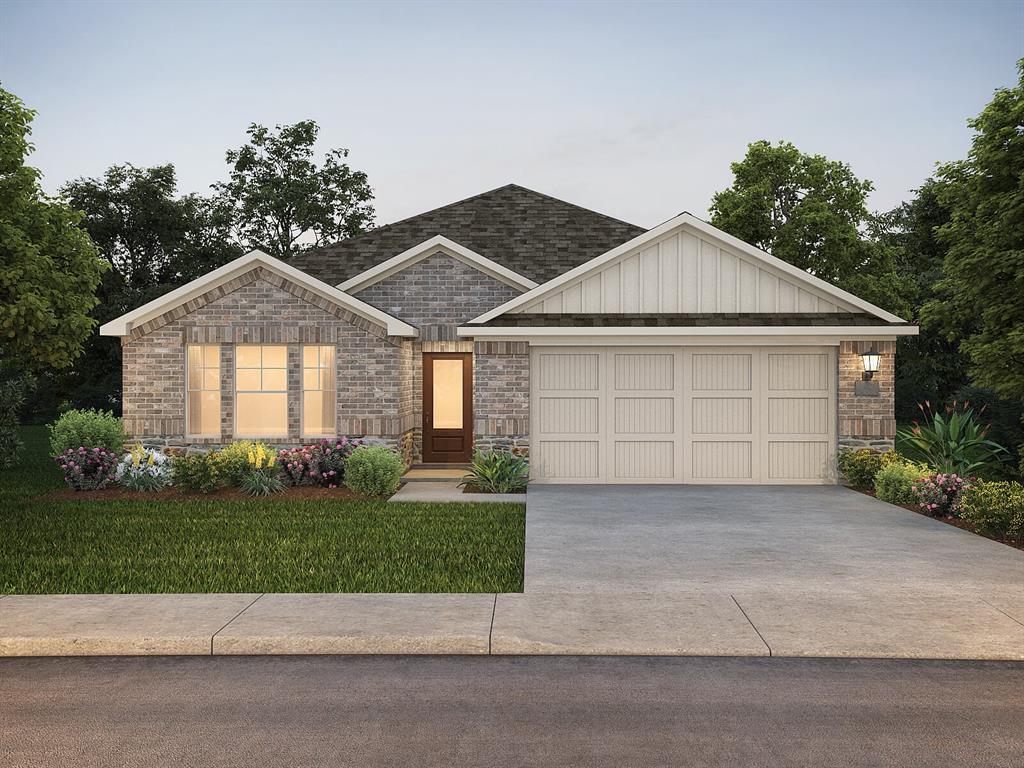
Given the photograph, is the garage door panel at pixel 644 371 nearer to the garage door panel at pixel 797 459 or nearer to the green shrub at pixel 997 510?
the garage door panel at pixel 797 459

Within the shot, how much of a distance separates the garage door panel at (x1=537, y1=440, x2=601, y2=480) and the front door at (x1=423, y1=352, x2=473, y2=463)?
3647 millimetres

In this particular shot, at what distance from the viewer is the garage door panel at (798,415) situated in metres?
15.8

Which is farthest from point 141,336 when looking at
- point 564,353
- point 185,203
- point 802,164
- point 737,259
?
point 802,164

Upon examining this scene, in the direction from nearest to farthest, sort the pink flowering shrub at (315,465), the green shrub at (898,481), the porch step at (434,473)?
the green shrub at (898,481) → the pink flowering shrub at (315,465) → the porch step at (434,473)

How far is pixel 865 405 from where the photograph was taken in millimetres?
15562

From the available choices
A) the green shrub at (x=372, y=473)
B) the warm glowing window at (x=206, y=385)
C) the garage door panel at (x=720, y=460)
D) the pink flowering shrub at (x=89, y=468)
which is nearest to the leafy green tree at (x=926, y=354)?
the garage door panel at (x=720, y=460)

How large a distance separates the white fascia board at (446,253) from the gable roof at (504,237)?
0.56 meters

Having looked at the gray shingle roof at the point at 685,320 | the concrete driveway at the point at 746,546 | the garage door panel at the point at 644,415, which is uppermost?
the gray shingle roof at the point at 685,320

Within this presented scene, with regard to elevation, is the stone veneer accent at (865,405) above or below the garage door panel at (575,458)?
above

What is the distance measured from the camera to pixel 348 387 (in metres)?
16.7

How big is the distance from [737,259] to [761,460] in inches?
150

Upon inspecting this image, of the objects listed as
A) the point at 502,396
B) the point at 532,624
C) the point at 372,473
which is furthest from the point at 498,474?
the point at 532,624

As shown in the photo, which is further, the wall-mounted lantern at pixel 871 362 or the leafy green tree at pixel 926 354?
the leafy green tree at pixel 926 354

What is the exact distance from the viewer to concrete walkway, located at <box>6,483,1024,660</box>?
614 cm
